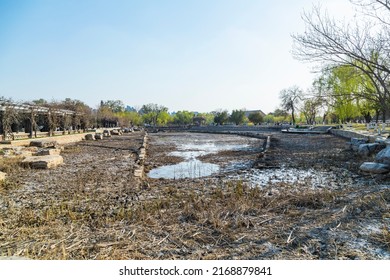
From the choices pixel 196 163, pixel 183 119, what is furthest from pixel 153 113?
pixel 196 163

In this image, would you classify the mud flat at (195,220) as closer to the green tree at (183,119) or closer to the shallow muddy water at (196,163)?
the shallow muddy water at (196,163)

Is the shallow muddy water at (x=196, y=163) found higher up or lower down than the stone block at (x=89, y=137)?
lower down

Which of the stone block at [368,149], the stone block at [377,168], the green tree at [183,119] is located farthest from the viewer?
the green tree at [183,119]

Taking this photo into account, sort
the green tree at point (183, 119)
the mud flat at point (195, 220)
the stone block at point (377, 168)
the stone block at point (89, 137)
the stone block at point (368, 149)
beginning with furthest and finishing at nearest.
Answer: the green tree at point (183, 119)
the stone block at point (89, 137)
the stone block at point (368, 149)
the stone block at point (377, 168)
the mud flat at point (195, 220)

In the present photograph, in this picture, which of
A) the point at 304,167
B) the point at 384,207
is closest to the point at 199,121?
the point at 304,167

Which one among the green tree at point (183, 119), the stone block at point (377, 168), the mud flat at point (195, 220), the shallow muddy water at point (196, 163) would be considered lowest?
the shallow muddy water at point (196, 163)

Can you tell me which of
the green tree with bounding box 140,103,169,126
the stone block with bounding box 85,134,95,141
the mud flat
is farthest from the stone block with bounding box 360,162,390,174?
the green tree with bounding box 140,103,169,126

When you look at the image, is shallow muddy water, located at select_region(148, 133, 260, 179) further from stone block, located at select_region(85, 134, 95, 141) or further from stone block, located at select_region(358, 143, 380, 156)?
stone block, located at select_region(85, 134, 95, 141)

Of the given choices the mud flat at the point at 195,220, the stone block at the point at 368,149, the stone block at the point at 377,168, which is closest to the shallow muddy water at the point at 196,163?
the mud flat at the point at 195,220

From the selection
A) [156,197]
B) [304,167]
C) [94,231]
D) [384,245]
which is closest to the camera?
[384,245]

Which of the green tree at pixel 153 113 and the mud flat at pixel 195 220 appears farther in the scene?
the green tree at pixel 153 113

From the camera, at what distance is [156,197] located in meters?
6.35
